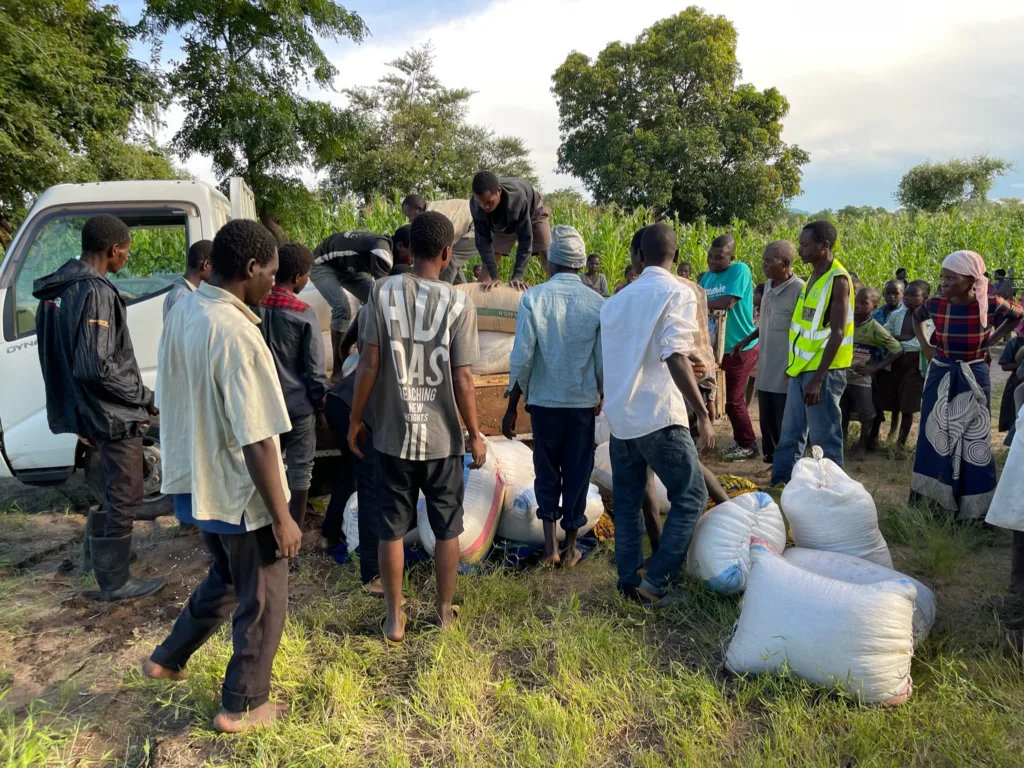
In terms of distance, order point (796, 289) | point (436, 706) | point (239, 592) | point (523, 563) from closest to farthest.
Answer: point (239, 592), point (436, 706), point (523, 563), point (796, 289)

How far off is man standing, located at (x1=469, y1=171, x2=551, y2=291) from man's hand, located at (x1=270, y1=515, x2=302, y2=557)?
2811mm

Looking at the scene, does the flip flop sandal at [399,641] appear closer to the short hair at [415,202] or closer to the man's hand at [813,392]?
the man's hand at [813,392]

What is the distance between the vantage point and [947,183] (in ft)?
101

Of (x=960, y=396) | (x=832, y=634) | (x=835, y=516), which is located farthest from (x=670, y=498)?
(x=960, y=396)

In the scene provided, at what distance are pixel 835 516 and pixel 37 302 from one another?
4807 mm

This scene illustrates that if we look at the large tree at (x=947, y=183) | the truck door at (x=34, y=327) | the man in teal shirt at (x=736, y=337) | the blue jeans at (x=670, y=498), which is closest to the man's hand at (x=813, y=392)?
the man in teal shirt at (x=736, y=337)

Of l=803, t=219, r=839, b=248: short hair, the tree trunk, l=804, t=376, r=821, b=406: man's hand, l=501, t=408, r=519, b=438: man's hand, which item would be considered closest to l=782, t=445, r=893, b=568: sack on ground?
l=804, t=376, r=821, b=406: man's hand

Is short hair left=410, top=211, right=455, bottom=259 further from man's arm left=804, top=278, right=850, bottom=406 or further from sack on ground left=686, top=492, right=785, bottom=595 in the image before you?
man's arm left=804, top=278, right=850, bottom=406

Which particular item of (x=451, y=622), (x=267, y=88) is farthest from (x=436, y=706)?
(x=267, y=88)

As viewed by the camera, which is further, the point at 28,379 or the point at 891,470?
the point at 891,470

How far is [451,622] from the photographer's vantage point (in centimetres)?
291

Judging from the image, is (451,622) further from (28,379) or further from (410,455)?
(28,379)

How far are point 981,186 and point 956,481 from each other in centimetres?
3347

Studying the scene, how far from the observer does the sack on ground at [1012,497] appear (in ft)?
8.54
